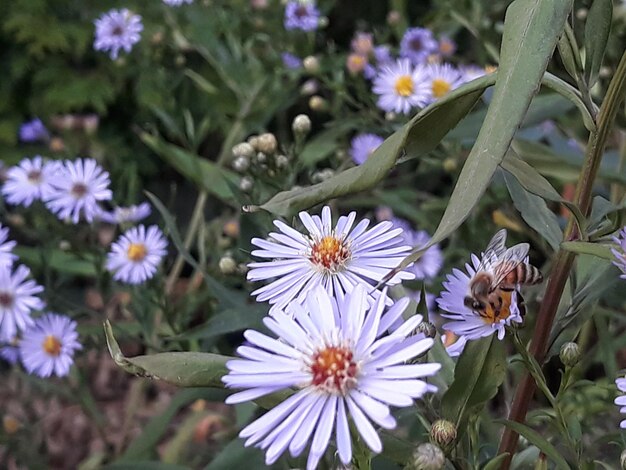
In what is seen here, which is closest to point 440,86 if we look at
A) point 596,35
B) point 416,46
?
point 416,46

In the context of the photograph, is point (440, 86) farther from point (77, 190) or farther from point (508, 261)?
point (508, 261)

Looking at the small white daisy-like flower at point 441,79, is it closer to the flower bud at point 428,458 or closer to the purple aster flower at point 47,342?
the purple aster flower at point 47,342

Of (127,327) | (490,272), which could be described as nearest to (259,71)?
(127,327)

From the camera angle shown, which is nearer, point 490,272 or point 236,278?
point 490,272

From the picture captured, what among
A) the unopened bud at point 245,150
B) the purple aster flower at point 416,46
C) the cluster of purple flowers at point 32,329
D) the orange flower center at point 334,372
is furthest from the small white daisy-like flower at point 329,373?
the purple aster flower at point 416,46

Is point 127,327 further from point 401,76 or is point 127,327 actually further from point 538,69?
point 538,69
